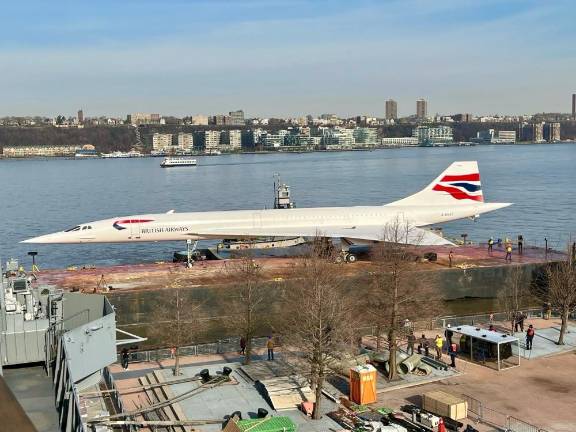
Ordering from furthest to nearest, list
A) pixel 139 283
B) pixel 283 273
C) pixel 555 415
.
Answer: pixel 283 273 → pixel 139 283 → pixel 555 415

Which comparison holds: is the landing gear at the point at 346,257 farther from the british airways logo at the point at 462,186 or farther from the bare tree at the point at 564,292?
the bare tree at the point at 564,292

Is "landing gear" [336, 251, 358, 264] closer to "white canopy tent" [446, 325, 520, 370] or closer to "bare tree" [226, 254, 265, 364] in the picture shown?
"bare tree" [226, 254, 265, 364]

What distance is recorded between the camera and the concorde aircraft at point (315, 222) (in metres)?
48.8

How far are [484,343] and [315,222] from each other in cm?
2310

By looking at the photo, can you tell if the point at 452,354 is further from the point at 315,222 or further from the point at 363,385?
the point at 315,222

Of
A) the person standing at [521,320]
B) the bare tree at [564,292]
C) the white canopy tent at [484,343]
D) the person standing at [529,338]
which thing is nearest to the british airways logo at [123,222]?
the white canopy tent at [484,343]

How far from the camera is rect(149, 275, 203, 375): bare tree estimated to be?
32.7 m

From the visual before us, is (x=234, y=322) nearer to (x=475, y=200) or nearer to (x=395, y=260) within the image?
(x=395, y=260)

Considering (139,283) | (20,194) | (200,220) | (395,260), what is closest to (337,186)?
(20,194)

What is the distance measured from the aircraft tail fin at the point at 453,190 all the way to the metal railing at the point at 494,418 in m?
32.4

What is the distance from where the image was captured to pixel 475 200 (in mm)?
57469

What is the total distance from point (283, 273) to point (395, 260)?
1575 centimetres

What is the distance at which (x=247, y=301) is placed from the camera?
108ft

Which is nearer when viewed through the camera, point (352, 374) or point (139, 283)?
point (352, 374)
